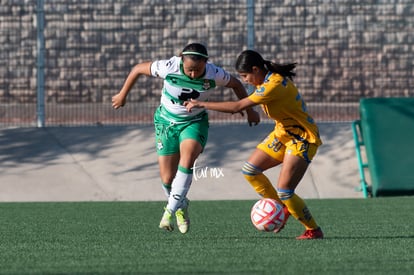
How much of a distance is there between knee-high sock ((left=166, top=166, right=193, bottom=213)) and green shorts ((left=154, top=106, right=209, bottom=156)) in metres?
0.34

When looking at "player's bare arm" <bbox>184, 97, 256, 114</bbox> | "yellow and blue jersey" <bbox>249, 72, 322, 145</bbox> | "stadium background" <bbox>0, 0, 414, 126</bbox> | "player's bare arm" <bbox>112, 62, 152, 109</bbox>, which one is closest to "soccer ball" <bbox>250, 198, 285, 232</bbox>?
"yellow and blue jersey" <bbox>249, 72, 322, 145</bbox>

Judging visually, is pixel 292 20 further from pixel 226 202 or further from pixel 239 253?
pixel 239 253

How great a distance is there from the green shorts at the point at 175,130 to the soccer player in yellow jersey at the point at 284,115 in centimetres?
68

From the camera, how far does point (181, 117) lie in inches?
403

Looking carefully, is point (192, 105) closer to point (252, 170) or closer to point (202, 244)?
point (252, 170)

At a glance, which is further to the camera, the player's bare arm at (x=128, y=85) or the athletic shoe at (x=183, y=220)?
the player's bare arm at (x=128, y=85)

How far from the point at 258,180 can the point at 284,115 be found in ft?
2.30

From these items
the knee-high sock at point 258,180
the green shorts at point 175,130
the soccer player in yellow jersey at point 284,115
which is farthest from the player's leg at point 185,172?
the soccer player in yellow jersey at point 284,115

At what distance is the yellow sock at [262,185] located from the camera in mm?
9781

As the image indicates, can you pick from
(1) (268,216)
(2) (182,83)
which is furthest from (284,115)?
(2) (182,83)

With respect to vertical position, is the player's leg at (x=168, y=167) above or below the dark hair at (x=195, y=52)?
below

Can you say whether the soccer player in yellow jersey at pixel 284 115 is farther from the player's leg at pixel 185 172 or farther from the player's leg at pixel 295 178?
the player's leg at pixel 185 172

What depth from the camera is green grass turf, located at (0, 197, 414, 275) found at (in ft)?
23.3

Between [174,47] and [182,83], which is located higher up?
[182,83]
